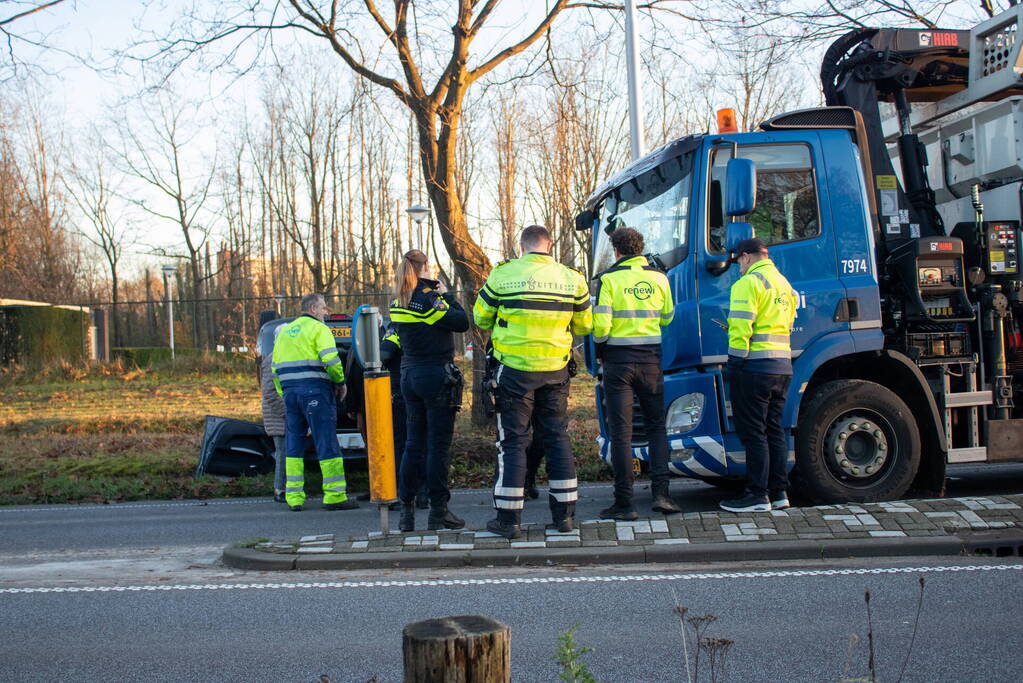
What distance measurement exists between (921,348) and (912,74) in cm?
247

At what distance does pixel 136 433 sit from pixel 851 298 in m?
12.8

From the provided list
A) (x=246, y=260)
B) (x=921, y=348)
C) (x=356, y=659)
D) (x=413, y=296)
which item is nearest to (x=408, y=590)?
(x=356, y=659)

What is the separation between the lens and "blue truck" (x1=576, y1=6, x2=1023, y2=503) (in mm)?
7367

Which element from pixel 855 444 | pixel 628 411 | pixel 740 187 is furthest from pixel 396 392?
pixel 855 444

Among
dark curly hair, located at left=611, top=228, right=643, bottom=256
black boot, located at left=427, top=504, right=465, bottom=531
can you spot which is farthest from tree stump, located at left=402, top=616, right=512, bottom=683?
dark curly hair, located at left=611, top=228, right=643, bottom=256

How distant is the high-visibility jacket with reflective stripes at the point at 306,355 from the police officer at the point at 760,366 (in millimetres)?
3695

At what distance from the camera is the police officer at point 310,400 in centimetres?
893

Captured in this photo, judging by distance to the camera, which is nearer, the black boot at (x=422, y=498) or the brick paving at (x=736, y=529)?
the brick paving at (x=736, y=529)

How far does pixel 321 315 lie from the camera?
30.7ft

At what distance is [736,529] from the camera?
6.50m

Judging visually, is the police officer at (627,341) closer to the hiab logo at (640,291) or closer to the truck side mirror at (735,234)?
the hiab logo at (640,291)

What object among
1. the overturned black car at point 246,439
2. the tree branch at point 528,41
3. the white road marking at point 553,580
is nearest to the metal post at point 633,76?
the tree branch at point 528,41

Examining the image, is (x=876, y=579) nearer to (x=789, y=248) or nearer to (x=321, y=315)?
(x=789, y=248)

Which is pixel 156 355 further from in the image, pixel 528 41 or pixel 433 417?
pixel 433 417
